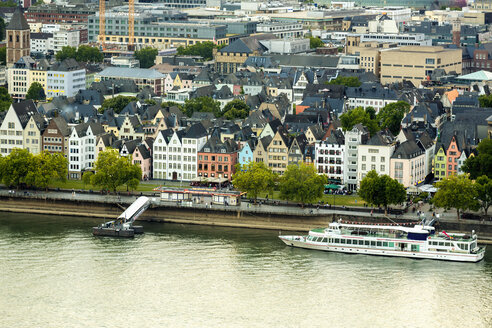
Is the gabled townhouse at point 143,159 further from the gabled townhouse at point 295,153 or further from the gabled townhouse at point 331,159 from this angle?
the gabled townhouse at point 331,159

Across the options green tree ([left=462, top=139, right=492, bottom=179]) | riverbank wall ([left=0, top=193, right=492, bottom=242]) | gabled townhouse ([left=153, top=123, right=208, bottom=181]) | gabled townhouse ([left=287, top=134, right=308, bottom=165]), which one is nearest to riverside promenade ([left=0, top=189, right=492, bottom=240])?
riverbank wall ([left=0, top=193, right=492, bottom=242])

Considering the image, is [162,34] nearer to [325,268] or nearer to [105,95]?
[105,95]

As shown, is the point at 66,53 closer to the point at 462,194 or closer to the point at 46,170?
the point at 46,170

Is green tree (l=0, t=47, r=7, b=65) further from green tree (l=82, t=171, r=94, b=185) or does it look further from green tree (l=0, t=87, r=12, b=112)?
green tree (l=82, t=171, r=94, b=185)

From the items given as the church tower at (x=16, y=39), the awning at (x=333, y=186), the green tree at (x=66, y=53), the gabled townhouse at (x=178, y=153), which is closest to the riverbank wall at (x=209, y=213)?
the awning at (x=333, y=186)

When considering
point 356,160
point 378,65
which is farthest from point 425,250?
point 378,65
